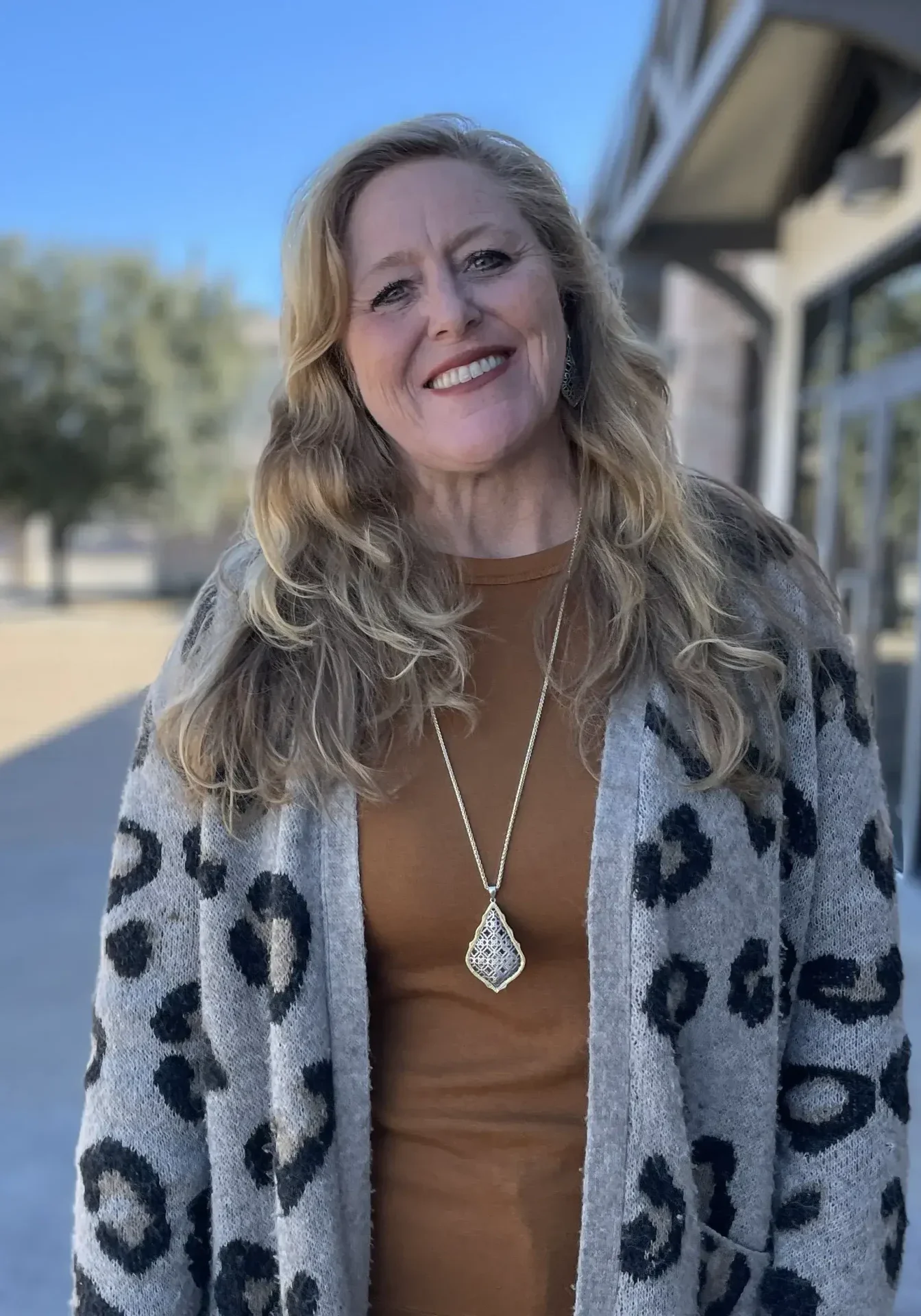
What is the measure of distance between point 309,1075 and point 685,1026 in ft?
1.40

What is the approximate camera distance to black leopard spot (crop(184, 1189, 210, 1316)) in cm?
133

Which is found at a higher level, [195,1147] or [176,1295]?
[195,1147]

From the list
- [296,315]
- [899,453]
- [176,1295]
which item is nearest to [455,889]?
[176,1295]

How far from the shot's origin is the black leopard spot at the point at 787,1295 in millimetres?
1245

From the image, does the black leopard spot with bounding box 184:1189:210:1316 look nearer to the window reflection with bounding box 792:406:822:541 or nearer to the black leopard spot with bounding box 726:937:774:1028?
the black leopard spot with bounding box 726:937:774:1028

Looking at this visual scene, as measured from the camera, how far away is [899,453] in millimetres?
5875

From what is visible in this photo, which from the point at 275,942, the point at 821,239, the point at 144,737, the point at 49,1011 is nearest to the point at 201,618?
the point at 144,737

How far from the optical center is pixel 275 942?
1277mm

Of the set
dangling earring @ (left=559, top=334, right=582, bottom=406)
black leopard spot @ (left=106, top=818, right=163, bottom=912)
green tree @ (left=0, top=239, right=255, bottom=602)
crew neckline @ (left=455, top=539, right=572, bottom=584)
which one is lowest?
black leopard spot @ (left=106, top=818, right=163, bottom=912)

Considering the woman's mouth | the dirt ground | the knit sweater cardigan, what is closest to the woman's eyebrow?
the woman's mouth

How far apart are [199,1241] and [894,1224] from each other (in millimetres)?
813

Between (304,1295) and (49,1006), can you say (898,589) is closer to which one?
(49,1006)

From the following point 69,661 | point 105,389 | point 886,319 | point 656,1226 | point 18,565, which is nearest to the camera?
point 656,1226

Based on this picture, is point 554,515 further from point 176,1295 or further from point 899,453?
point 899,453
